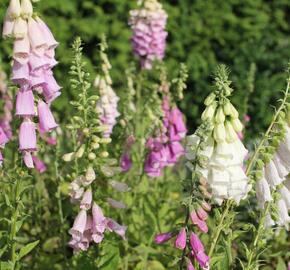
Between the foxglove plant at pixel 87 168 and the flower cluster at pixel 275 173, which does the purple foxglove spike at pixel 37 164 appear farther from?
the flower cluster at pixel 275 173

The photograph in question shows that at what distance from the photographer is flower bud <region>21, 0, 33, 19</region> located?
8.59ft

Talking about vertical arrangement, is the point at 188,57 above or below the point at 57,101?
above

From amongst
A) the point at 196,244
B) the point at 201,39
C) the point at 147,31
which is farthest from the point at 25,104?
the point at 201,39

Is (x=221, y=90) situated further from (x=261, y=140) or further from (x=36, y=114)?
(x=36, y=114)

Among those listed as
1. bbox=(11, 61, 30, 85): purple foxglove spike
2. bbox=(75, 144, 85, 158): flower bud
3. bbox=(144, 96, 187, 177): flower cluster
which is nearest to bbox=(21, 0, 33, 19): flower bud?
bbox=(11, 61, 30, 85): purple foxglove spike

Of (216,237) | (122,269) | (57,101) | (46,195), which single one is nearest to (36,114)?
(216,237)

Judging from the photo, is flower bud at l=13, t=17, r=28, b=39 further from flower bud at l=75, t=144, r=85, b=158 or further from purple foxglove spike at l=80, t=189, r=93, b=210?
purple foxglove spike at l=80, t=189, r=93, b=210

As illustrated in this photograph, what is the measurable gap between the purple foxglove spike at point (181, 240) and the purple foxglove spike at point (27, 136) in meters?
0.64

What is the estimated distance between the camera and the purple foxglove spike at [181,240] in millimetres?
2649

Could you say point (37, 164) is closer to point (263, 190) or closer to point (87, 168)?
point (87, 168)

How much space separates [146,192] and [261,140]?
5.88 feet

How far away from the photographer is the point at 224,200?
2.74 meters

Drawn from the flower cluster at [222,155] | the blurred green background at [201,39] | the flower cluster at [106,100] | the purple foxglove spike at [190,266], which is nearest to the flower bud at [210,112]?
the flower cluster at [222,155]

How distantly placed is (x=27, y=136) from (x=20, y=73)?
10.0 inches
